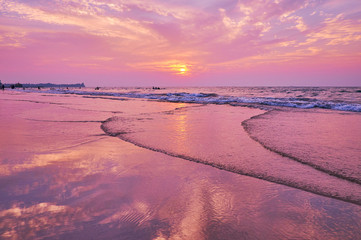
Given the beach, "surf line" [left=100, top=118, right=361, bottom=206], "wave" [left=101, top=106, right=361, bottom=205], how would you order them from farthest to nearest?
1. "wave" [left=101, top=106, right=361, bottom=205]
2. "surf line" [left=100, top=118, right=361, bottom=206]
3. the beach

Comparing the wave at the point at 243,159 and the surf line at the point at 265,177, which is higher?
the wave at the point at 243,159

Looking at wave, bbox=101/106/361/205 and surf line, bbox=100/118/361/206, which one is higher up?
wave, bbox=101/106/361/205

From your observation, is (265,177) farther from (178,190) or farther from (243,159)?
(178,190)

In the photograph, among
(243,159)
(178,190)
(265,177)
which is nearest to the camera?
(178,190)

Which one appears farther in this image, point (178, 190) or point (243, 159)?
point (243, 159)

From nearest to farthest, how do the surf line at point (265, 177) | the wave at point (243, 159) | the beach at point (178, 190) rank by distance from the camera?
1. the beach at point (178, 190)
2. the surf line at point (265, 177)
3. the wave at point (243, 159)

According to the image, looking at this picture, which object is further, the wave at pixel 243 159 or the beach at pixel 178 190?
the wave at pixel 243 159

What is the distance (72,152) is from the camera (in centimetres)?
477

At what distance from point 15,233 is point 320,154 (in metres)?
5.61

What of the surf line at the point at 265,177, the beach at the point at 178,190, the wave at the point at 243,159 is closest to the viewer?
the beach at the point at 178,190

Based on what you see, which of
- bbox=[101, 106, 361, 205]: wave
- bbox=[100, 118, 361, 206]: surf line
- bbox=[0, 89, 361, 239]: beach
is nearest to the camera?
bbox=[0, 89, 361, 239]: beach

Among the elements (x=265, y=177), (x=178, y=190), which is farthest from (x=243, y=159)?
(x=178, y=190)

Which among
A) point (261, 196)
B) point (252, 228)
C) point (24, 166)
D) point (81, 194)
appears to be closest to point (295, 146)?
point (261, 196)

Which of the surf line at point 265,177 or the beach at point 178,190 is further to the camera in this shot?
the surf line at point 265,177
